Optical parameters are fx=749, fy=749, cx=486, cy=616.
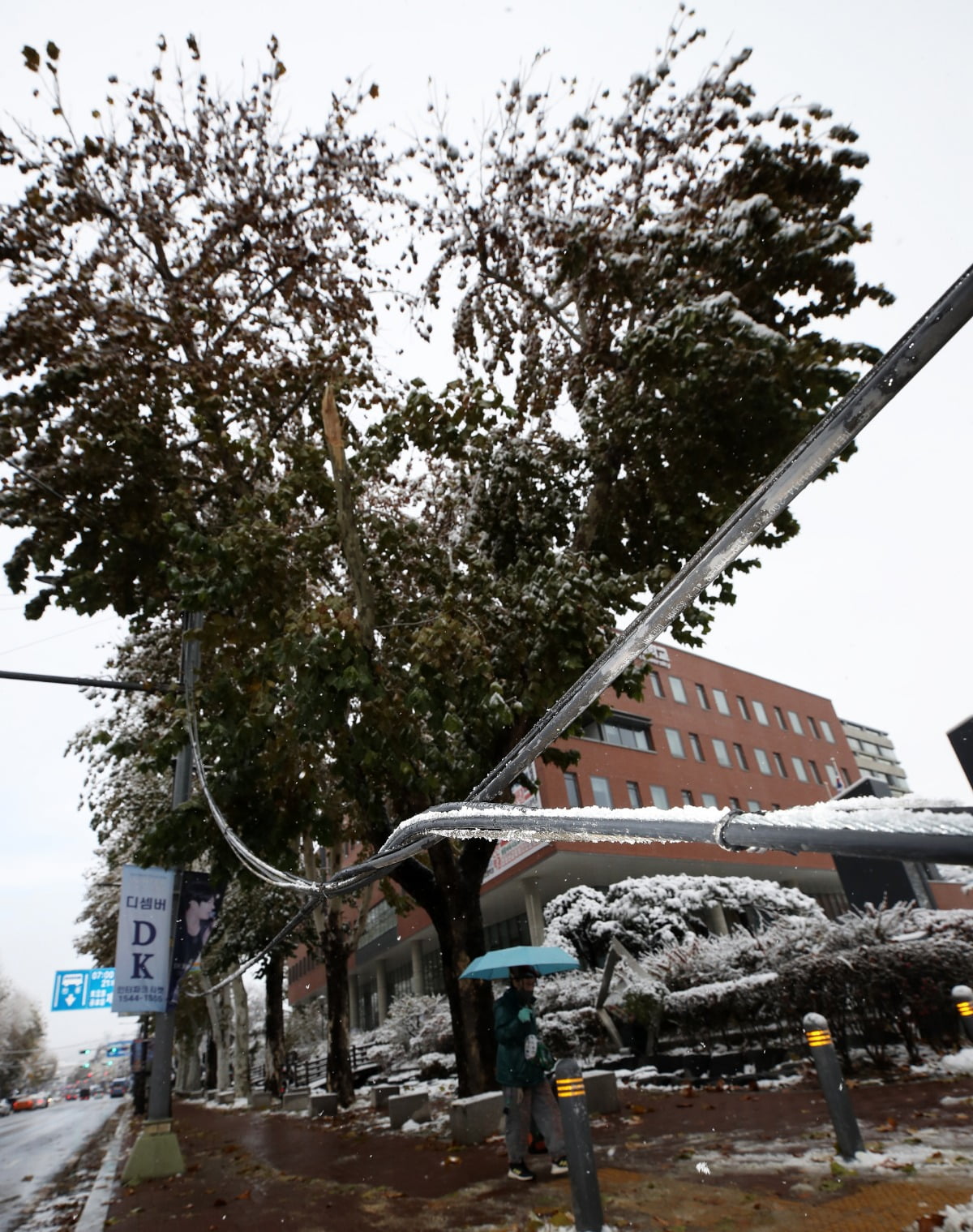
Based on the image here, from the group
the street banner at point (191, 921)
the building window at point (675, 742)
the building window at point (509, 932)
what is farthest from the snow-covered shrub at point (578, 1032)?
the building window at point (675, 742)

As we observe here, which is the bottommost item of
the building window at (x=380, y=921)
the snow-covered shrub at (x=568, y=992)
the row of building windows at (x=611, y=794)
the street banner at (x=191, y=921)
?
the snow-covered shrub at (x=568, y=992)

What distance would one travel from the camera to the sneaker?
6.54 m

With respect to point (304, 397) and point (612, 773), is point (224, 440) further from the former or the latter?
point (612, 773)

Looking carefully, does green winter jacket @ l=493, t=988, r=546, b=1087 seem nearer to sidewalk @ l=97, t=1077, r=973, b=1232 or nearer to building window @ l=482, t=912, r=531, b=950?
sidewalk @ l=97, t=1077, r=973, b=1232

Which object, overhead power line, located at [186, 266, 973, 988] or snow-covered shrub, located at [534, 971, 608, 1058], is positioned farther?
snow-covered shrub, located at [534, 971, 608, 1058]

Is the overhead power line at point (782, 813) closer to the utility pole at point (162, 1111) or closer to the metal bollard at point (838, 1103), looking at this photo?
the metal bollard at point (838, 1103)

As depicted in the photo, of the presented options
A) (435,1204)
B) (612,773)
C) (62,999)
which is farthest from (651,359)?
(62,999)

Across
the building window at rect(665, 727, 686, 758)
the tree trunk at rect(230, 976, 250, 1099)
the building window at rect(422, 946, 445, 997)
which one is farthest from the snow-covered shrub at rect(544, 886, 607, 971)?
the building window at rect(422, 946, 445, 997)

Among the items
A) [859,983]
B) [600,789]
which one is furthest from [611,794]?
[859,983]

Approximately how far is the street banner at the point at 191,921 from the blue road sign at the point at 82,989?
28.4 m

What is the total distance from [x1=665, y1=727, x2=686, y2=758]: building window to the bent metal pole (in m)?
31.3

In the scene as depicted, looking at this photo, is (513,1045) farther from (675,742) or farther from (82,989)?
(82,989)

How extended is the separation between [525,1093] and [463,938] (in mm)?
3424

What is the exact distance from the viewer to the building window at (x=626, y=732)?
2953cm
